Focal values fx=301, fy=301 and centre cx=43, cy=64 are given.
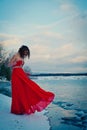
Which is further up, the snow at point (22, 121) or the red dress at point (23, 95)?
the red dress at point (23, 95)

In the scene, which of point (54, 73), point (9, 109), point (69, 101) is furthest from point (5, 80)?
point (9, 109)

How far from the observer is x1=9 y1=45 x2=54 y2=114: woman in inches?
126

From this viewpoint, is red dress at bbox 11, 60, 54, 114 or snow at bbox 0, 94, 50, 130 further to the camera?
red dress at bbox 11, 60, 54, 114

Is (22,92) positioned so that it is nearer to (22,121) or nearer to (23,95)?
(23,95)

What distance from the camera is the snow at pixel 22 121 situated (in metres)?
2.73

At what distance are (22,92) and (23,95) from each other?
0.03 meters

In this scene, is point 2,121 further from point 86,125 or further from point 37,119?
point 86,125

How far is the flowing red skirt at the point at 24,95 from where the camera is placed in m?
3.20

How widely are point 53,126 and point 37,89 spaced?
501 millimetres

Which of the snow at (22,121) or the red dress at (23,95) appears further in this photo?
the red dress at (23,95)

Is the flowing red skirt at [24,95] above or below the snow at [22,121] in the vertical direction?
above

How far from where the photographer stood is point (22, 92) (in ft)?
10.5

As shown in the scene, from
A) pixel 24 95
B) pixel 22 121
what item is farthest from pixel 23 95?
pixel 22 121

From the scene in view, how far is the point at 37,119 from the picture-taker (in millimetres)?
3057
